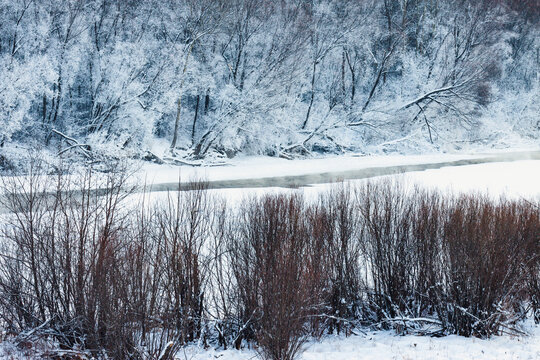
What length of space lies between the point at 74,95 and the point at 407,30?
3095cm

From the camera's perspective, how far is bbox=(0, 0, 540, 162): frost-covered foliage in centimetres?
2980

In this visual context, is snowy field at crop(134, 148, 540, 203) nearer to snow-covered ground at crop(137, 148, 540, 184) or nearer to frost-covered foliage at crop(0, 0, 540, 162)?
snow-covered ground at crop(137, 148, 540, 184)

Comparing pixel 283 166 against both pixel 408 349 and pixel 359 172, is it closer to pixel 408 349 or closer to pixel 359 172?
pixel 359 172

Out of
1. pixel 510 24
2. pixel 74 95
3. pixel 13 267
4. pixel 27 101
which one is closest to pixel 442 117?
pixel 510 24

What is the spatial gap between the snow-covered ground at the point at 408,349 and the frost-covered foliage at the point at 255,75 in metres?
20.1

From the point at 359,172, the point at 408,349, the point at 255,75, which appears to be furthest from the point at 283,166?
the point at 408,349

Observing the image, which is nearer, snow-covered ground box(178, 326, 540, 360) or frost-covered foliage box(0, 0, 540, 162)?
snow-covered ground box(178, 326, 540, 360)

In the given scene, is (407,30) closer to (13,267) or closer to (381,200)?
(381,200)

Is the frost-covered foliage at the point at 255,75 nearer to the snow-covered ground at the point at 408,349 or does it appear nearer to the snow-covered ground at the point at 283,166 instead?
the snow-covered ground at the point at 283,166

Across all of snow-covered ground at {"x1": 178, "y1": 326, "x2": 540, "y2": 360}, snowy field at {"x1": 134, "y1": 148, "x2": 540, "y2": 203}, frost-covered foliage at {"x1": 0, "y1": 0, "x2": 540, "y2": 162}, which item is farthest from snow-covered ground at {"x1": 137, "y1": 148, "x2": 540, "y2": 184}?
snow-covered ground at {"x1": 178, "y1": 326, "x2": 540, "y2": 360}

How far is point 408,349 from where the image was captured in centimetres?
916

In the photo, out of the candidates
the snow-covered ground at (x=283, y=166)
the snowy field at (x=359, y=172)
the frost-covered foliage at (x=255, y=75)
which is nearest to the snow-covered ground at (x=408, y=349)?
the snowy field at (x=359, y=172)

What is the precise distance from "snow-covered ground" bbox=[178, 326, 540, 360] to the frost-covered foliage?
20.1 metres

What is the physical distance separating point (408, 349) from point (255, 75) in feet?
96.2
